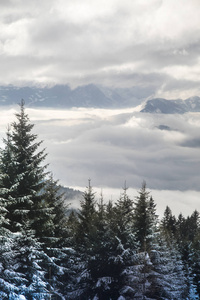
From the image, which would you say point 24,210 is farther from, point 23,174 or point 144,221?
point 144,221

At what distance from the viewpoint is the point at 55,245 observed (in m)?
28.9

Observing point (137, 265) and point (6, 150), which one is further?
point (137, 265)

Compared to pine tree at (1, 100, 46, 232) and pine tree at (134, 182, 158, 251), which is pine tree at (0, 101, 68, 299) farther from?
pine tree at (134, 182, 158, 251)

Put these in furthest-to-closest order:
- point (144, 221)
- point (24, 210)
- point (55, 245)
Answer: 1. point (144, 221)
2. point (55, 245)
3. point (24, 210)

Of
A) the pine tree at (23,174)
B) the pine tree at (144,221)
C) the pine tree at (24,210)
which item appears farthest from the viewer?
the pine tree at (144,221)

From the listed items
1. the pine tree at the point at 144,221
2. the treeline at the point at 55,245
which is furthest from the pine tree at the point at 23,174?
the pine tree at the point at 144,221

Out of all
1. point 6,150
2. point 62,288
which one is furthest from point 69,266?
point 6,150

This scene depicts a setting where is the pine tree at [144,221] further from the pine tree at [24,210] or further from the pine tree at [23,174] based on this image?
the pine tree at [23,174]

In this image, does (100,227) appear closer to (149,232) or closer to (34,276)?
(149,232)

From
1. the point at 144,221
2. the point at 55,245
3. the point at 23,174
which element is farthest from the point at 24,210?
the point at 144,221

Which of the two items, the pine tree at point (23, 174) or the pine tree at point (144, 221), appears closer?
the pine tree at point (23, 174)

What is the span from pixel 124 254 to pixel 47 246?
671cm

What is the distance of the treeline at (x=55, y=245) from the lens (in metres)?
21.2

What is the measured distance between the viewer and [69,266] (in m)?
30.9
